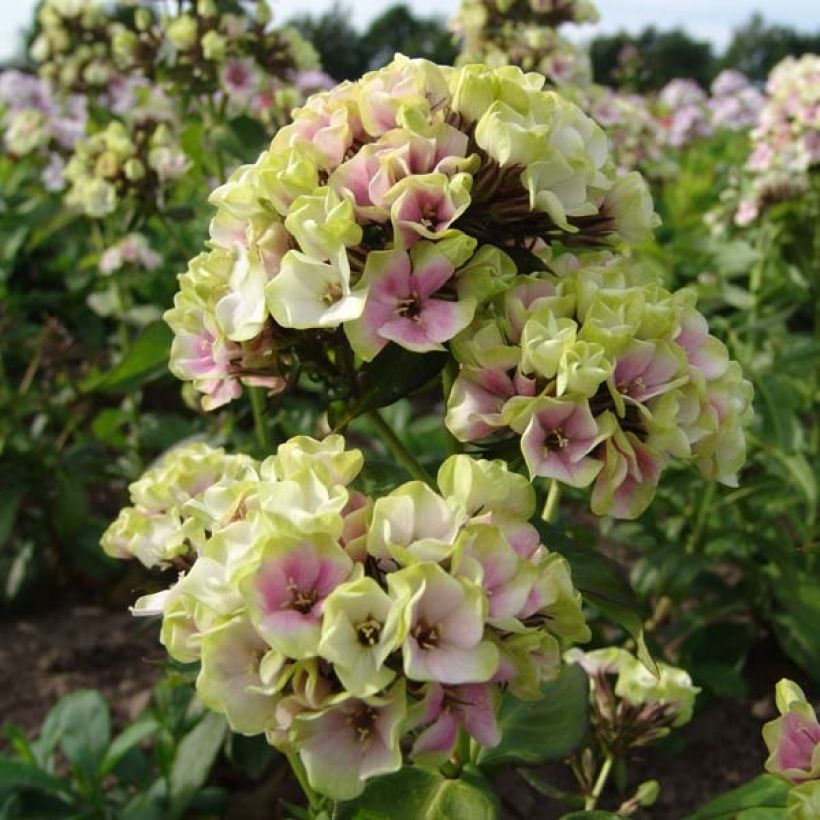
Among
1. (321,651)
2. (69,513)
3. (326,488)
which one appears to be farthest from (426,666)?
(69,513)

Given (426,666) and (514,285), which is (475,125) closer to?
(514,285)

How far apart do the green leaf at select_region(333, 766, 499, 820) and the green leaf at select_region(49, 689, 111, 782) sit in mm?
1108

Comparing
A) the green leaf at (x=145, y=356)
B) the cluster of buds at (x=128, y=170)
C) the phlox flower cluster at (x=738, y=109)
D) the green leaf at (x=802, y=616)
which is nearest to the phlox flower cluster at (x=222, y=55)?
the cluster of buds at (x=128, y=170)

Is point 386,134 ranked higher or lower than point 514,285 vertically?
higher

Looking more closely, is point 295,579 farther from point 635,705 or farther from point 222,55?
point 222,55

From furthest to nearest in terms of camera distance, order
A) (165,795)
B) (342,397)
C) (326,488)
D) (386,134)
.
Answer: (165,795)
(342,397)
(386,134)
(326,488)

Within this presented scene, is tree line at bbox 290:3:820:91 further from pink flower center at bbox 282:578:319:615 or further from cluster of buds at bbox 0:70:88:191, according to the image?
pink flower center at bbox 282:578:319:615

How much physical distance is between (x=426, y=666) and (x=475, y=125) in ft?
1.90

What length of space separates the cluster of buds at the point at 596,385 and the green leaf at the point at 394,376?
0.06 meters

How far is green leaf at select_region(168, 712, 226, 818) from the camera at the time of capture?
2.09 meters

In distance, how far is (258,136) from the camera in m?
2.64

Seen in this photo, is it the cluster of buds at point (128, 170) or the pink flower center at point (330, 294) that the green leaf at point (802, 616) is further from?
the pink flower center at point (330, 294)

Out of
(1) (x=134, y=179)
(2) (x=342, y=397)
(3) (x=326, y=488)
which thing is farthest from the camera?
(1) (x=134, y=179)

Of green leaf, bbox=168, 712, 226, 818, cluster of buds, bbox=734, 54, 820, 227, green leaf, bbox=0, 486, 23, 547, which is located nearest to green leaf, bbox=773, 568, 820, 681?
cluster of buds, bbox=734, 54, 820, 227
